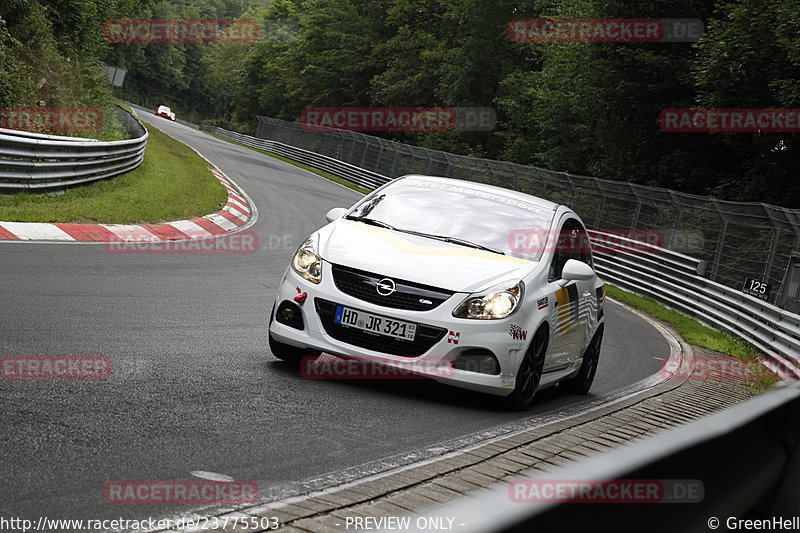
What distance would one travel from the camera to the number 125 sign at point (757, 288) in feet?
55.7

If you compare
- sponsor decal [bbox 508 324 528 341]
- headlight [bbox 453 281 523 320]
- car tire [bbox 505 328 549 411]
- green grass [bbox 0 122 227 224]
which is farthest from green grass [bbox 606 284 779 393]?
green grass [bbox 0 122 227 224]

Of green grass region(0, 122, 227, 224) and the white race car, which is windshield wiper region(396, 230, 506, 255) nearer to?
the white race car

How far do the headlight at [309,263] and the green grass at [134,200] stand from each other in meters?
7.01

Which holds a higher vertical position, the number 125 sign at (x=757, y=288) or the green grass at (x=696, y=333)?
the number 125 sign at (x=757, y=288)

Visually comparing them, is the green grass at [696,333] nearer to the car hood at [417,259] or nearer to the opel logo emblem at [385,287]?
the car hood at [417,259]

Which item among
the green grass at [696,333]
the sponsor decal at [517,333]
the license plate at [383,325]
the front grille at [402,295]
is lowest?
the green grass at [696,333]

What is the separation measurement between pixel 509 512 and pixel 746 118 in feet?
92.0

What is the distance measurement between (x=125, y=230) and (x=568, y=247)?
8.52 m

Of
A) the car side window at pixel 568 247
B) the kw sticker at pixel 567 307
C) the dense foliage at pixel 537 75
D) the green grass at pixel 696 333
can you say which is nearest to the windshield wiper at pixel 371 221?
the car side window at pixel 568 247

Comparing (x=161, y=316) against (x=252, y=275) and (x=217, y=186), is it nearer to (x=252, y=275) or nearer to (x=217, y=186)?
(x=252, y=275)

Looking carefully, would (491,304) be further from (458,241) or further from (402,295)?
(458,241)

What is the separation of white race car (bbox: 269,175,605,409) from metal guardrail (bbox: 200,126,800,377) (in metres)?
5.92

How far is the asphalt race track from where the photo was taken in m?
4.25

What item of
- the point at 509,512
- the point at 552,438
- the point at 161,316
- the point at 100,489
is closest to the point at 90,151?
the point at 161,316
